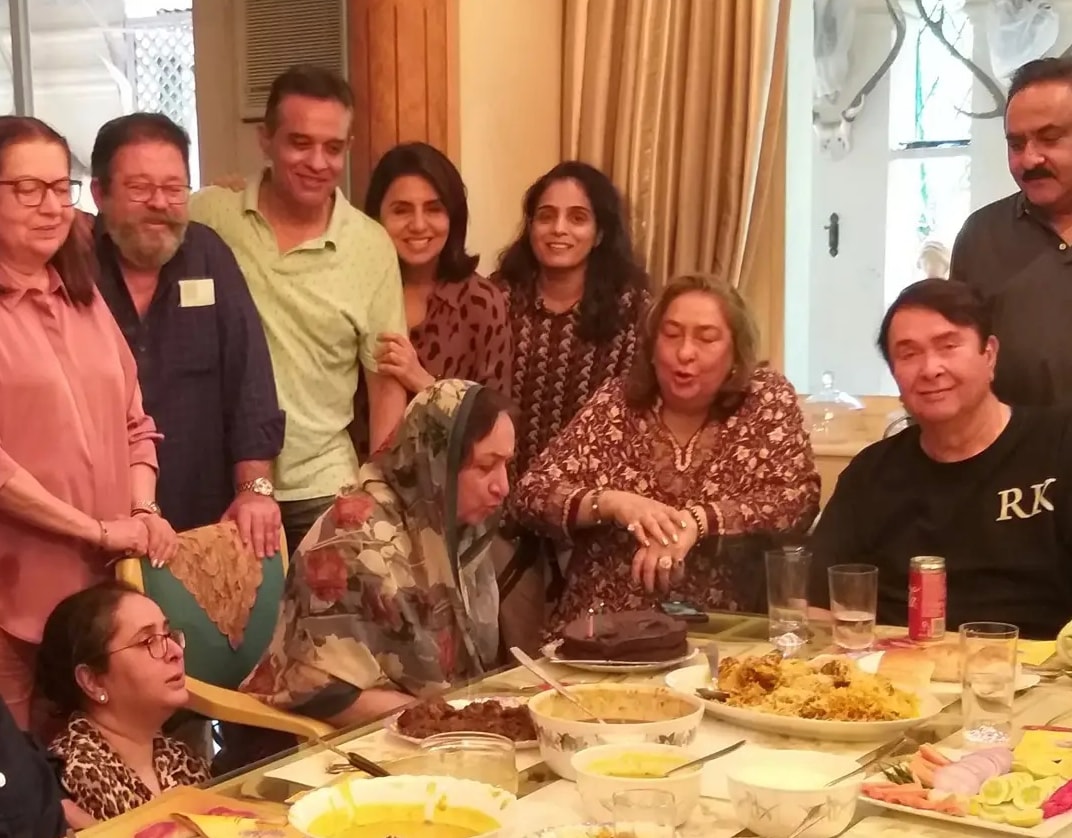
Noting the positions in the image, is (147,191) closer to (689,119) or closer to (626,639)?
(626,639)

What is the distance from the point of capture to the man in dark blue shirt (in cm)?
256

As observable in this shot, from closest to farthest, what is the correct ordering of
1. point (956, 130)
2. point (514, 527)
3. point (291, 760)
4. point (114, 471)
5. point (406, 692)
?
1. point (291, 760)
2. point (406, 692)
3. point (114, 471)
4. point (514, 527)
5. point (956, 130)

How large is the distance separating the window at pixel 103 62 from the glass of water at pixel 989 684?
416 cm

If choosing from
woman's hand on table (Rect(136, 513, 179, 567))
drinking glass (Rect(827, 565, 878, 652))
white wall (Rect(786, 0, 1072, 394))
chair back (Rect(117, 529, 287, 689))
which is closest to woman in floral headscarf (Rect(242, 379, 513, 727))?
chair back (Rect(117, 529, 287, 689))

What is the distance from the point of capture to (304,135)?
111 inches

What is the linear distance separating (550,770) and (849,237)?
9.85ft

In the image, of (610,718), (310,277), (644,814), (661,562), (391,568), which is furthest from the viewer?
(310,277)

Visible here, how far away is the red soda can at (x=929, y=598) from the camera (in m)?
1.98

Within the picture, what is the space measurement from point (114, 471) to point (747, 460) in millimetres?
1221

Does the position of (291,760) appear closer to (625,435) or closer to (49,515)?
(49,515)

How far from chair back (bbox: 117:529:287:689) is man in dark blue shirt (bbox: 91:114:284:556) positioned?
0.47ft

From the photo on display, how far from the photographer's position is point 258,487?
8.83ft

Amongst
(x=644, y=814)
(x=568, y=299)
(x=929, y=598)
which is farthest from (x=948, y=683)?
(x=568, y=299)

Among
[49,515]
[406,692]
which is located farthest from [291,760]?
[49,515]
